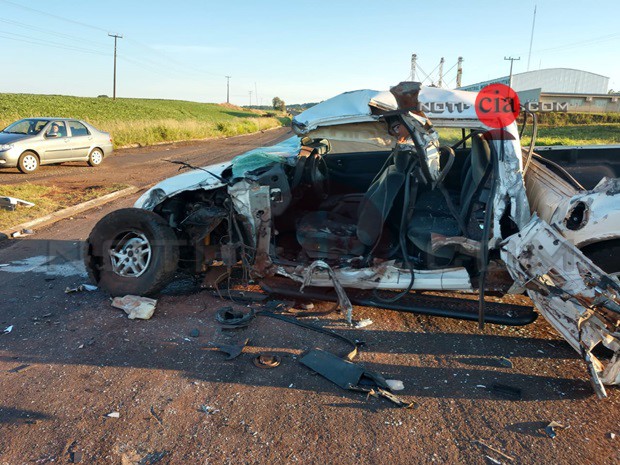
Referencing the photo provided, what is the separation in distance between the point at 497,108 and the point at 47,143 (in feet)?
41.0

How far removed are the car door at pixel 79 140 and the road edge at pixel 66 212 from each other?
4.16 meters

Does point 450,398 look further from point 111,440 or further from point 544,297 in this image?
point 111,440

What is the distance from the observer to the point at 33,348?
3.29 metres

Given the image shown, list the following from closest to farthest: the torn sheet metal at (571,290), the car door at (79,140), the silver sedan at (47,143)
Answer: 1. the torn sheet metal at (571,290)
2. the silver sedan at (47,143)
3. the car door at (79,140)

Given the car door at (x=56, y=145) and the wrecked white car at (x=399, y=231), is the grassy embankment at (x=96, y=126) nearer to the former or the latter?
the car door at (x=56, y=145)

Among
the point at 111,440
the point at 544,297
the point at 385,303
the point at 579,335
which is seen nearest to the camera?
the point at 111,440

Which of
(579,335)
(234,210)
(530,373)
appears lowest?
(530,373)

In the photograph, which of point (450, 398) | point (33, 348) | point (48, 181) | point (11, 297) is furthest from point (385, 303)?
point (48, 181)

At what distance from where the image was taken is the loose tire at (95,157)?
1364 centimetres

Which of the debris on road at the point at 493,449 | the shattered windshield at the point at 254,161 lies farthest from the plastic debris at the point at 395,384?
the shattered windshield at the point at 254,161

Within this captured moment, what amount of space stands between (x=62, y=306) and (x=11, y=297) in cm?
62

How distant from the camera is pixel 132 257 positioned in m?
4.18

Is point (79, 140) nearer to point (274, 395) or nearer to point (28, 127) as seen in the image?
point (28, 127)

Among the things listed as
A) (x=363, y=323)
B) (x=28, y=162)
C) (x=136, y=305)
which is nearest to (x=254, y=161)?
(x=136, y=305)
